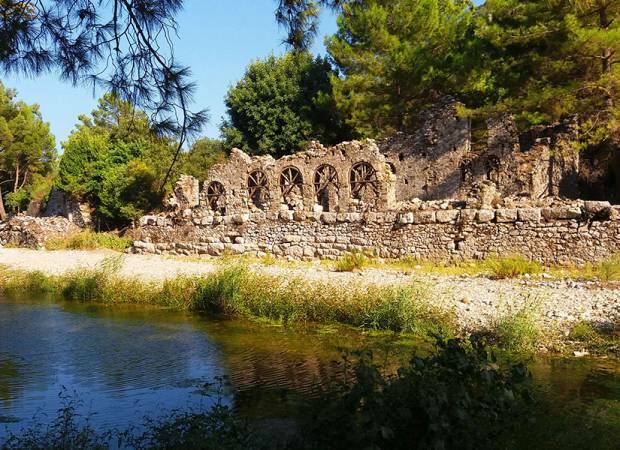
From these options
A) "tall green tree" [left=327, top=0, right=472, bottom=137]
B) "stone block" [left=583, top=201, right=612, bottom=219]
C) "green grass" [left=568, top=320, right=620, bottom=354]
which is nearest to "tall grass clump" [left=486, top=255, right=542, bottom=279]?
"stone block" [left=583, top=201, right=612, bottom=219]

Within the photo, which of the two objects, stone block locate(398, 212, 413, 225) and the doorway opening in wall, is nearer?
stone block locate(398, 212, 413, 225)

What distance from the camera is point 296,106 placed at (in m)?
30.0

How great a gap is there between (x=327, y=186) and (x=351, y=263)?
8.46 m

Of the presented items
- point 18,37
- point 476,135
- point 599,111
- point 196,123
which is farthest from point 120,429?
point 476,135

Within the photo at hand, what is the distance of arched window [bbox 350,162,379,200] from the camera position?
20.8 m

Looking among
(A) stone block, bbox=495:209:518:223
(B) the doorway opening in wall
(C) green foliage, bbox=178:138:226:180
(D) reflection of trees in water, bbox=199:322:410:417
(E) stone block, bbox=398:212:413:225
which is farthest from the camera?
(C) green foliage, bbox=178:138:226:180

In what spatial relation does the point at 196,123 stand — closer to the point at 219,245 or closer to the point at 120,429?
the point at 120,429

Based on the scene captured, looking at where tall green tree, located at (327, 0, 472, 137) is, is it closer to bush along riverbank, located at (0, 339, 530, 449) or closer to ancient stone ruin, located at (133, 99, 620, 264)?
ancient stone ruin, located at (133, 99, 620, 264)

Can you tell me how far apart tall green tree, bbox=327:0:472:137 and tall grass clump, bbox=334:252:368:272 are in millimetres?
12873

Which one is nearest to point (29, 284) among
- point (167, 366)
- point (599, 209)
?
point (167, 366)

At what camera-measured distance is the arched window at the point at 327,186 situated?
71.6ft

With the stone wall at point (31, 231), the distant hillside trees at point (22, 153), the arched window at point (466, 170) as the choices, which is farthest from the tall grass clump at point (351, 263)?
the distant hillside trees at point (22, 153)

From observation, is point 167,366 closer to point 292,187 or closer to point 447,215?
point 447,215

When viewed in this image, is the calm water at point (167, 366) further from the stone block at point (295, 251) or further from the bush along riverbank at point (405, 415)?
the stone block at point (295, 251)
